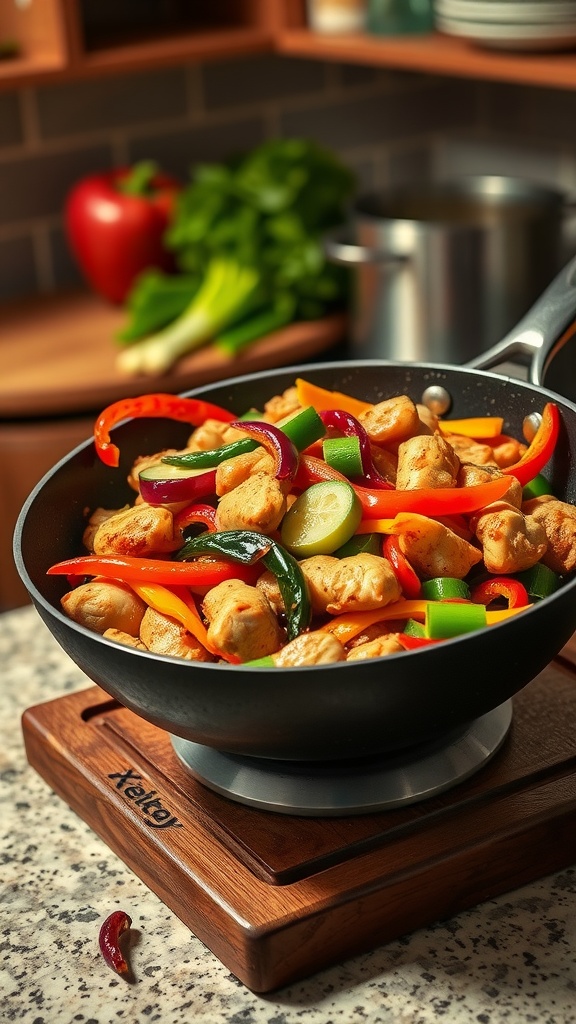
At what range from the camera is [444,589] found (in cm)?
98

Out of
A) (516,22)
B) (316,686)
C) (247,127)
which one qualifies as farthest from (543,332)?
(247,127)

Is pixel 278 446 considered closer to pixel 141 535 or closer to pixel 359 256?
pixel 141 535

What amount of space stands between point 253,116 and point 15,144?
22.9 inches

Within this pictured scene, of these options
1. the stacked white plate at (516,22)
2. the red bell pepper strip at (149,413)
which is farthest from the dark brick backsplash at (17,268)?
the red bell pepper strip at (149,413)

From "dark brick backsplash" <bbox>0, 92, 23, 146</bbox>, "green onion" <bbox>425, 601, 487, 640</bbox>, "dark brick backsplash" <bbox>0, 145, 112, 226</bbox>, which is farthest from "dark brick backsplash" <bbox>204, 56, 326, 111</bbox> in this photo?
"green onion" <bbox>425, 601, 487, 640</bbox>

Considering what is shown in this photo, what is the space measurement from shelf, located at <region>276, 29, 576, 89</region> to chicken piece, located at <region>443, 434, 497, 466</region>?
0.91 m

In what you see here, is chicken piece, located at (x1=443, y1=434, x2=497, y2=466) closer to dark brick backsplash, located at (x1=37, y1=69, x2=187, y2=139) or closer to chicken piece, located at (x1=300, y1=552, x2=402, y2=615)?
chicken piece, located at (x1=300, y1=552, x2=402, y2=615)

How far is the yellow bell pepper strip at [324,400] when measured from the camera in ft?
3.91

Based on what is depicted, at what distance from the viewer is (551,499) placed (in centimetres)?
111

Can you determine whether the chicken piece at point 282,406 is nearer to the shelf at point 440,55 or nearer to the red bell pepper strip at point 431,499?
the red bell pepper strip at point 431,499

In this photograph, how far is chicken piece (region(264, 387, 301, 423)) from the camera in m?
1.18

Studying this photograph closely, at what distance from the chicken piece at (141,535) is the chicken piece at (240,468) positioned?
2.1 inches

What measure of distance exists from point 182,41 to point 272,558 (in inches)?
72.7

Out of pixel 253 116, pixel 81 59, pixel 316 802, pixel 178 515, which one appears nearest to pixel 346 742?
pixel 316 802
